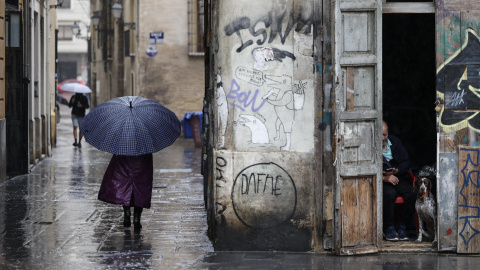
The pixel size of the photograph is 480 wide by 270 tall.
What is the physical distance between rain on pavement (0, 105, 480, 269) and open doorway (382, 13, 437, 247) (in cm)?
259

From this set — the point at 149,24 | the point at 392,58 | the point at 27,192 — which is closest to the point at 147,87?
the point at 149,24

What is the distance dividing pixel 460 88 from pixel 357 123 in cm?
102

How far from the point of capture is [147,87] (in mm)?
29125

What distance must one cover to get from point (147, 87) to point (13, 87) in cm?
1266

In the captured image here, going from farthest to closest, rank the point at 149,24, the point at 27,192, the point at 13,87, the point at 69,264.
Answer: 1. the point at 149,24
2. the point at 13,87
3. the point at 27,192
4. the point at 69,264

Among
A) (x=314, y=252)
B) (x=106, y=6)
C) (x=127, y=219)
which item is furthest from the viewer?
(x=106, y=6)

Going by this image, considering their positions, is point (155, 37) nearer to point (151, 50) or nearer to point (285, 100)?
point (151, 50)

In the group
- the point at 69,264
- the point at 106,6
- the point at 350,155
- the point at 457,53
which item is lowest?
the point at 69,264

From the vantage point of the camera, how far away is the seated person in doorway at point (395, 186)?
9.43 metres

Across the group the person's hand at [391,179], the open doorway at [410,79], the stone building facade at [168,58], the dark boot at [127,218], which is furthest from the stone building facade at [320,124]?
the stone building facade at [168,58]

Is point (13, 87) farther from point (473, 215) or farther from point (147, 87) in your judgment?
point (147, 87)

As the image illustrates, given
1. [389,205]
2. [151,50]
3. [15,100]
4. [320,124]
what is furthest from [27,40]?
[151,50]

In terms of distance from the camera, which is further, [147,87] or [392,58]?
[147,87]

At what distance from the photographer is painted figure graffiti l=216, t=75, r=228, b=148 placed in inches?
354
